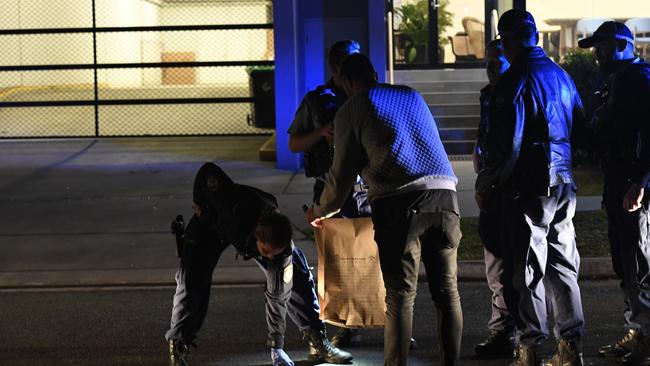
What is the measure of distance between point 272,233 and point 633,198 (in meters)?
1.91

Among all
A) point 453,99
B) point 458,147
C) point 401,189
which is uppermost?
point 453,99

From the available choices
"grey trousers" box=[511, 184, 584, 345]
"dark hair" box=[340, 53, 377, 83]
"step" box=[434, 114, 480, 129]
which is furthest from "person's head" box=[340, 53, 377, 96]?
"step" box=[434, 114, 480, 129]

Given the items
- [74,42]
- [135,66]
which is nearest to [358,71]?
[135,66]

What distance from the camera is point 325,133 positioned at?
5691 mm

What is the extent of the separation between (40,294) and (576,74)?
322 inches

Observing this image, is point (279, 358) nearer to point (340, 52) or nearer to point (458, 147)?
point (340, 52)

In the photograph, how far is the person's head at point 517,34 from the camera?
5.22 meters

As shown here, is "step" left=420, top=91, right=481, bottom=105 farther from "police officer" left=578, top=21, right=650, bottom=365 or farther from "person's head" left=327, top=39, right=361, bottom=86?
"police officer" left=578, top=21, right=650, bottom=365

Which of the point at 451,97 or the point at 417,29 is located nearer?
the point at 451,97

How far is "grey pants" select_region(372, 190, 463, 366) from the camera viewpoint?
15.8 feet

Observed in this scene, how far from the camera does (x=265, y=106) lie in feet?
55.7

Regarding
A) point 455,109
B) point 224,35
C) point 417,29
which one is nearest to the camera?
point 455,109

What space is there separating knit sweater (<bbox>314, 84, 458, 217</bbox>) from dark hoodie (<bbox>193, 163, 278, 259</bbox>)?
0.46m

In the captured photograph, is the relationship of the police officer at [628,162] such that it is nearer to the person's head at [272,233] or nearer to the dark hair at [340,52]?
the dark hair at [340,52]
